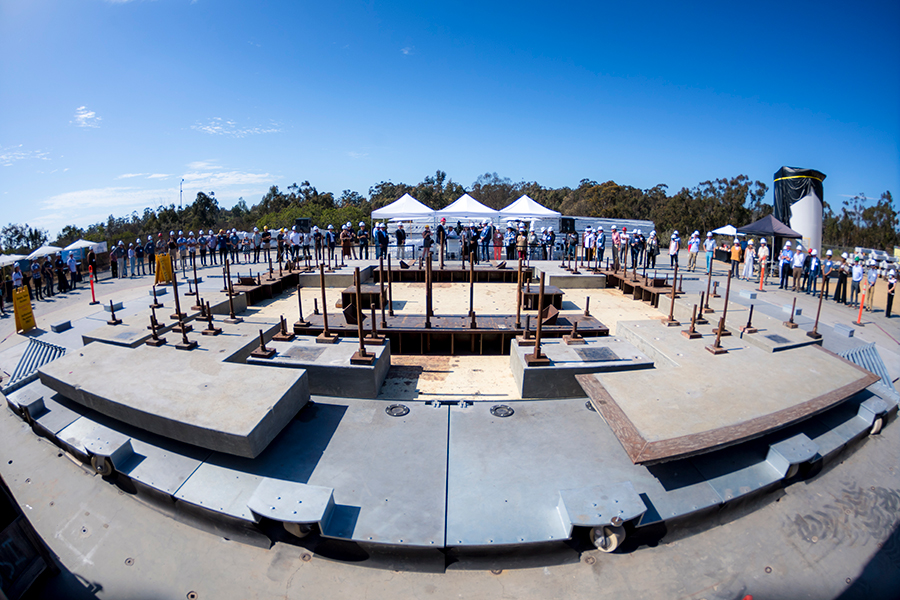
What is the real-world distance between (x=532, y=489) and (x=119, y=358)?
6479 millimetres

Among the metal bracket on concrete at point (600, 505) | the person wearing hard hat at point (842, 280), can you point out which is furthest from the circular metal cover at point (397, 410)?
the person wearing hard hat at point (842, 280)

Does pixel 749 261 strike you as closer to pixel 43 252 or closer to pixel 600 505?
pixel 600 505

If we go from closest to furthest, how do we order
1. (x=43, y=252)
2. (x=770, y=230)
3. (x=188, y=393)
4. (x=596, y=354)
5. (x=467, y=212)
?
(x=188, y=393) < (x=596, y=354) < (x=43, y=252) < (x=770, y=230) < (x=467, y=212)

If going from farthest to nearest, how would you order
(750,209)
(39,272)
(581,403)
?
1. (750,209)
2. (39,272)
3. (581,403)

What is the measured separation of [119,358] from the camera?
665 centimetres

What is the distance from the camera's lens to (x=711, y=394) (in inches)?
226

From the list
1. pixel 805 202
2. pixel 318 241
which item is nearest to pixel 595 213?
pixel 805 202

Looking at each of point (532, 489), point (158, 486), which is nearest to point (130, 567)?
point (158, 486)

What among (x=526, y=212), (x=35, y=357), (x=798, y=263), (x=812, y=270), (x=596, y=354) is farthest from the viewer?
(x=526, y=212)

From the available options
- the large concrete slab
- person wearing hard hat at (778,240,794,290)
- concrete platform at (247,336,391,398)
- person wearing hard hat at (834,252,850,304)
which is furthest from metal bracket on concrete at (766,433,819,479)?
person wearing hard hat at (778,240,794,290)

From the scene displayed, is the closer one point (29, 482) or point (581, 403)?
point (29, 482)

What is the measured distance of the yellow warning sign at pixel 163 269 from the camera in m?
15.5

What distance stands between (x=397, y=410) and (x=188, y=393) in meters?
2.73

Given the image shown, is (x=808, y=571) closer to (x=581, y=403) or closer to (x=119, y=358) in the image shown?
(x=581, y=403)
